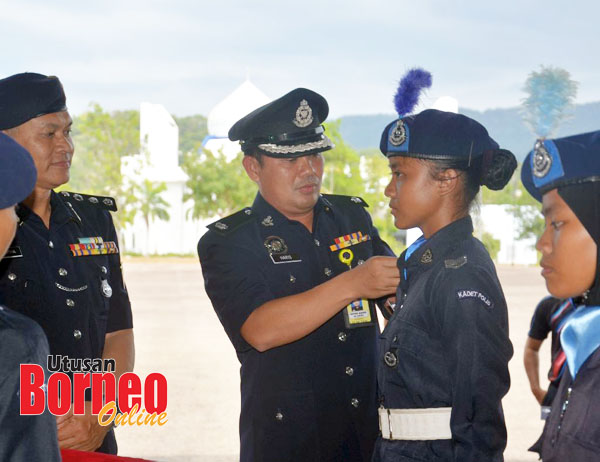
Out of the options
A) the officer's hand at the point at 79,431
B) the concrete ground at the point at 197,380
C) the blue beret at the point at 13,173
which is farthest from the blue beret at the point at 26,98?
the concrete ground at the point at 197,380

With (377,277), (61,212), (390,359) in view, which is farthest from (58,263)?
(390,359)

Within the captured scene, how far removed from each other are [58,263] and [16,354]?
143 cm

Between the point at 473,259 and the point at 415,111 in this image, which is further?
the point at 415,111

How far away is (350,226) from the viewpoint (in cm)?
312

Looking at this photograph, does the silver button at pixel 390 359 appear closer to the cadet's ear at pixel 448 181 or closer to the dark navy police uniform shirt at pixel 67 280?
the cadet's ear at pixel 448 181

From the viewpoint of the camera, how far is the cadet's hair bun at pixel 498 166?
232 centimetres

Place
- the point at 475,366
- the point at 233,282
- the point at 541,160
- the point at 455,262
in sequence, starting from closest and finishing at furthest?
the point at 541,160 < the point at 475,366 < the point at 455,262 < the point at 233,282

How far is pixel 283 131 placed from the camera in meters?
2.91

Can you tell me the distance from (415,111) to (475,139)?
0.32 metres

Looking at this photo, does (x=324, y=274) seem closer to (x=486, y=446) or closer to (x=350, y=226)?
(x=350, y=226)

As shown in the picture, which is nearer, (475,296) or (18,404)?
(18,404)

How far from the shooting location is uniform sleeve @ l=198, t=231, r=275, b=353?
2.72 meters

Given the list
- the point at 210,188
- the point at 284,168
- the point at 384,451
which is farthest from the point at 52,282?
the point at 210,188

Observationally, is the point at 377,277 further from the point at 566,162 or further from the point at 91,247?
the point at 91,247
